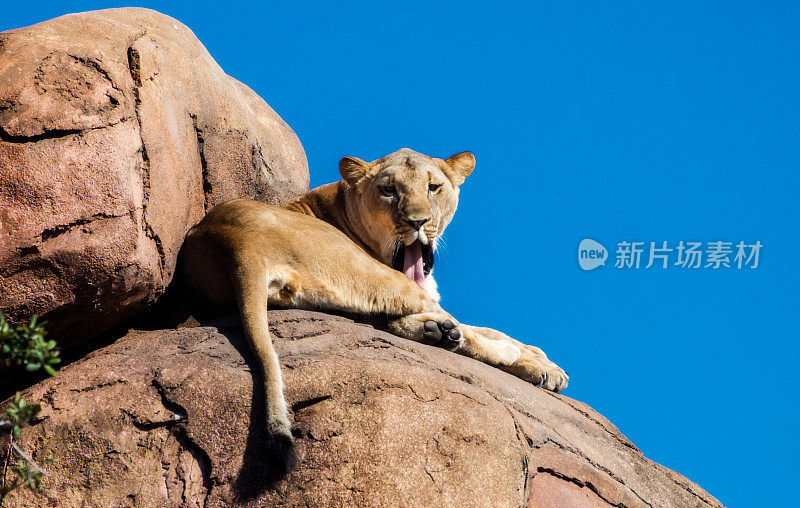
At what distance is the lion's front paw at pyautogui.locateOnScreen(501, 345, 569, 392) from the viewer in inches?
188

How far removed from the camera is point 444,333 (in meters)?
4.45

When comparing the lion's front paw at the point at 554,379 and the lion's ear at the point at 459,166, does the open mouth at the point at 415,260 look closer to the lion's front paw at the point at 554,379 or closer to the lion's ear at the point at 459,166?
the lion's ear at the point at 459,166

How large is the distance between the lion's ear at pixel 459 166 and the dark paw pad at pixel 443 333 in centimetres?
158

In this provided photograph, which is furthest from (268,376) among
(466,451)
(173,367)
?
(466,451)

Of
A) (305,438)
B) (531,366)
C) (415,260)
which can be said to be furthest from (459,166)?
(305,438)

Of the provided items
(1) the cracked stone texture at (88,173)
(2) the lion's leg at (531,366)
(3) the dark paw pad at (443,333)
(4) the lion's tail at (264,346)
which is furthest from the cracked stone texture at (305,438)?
(2) the lion's leg at (531,366)

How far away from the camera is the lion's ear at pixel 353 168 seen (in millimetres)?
5585

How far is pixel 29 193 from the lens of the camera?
11.9ft

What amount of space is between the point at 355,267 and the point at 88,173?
1409 mm

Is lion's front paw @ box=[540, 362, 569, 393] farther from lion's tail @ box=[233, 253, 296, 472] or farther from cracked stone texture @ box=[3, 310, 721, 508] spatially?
lion's tail @ box=[233, 253, 296, 472]

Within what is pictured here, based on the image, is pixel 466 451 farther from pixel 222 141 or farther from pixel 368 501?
pixel 222 141

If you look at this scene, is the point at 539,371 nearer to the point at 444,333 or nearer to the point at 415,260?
the point at 444,333

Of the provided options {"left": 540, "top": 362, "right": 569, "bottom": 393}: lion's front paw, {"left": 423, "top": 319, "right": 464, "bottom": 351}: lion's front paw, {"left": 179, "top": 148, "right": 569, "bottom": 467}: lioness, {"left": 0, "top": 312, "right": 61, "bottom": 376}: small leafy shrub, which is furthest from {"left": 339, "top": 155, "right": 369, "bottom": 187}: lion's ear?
{"left": 0, "top": 312, "right": 61, "bottom": 376}: small leafy shrub

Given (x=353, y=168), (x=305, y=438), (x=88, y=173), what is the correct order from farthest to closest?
1. (x=353, y=168)
2. (x=88, y=173)
3. (x=305, y=438)
